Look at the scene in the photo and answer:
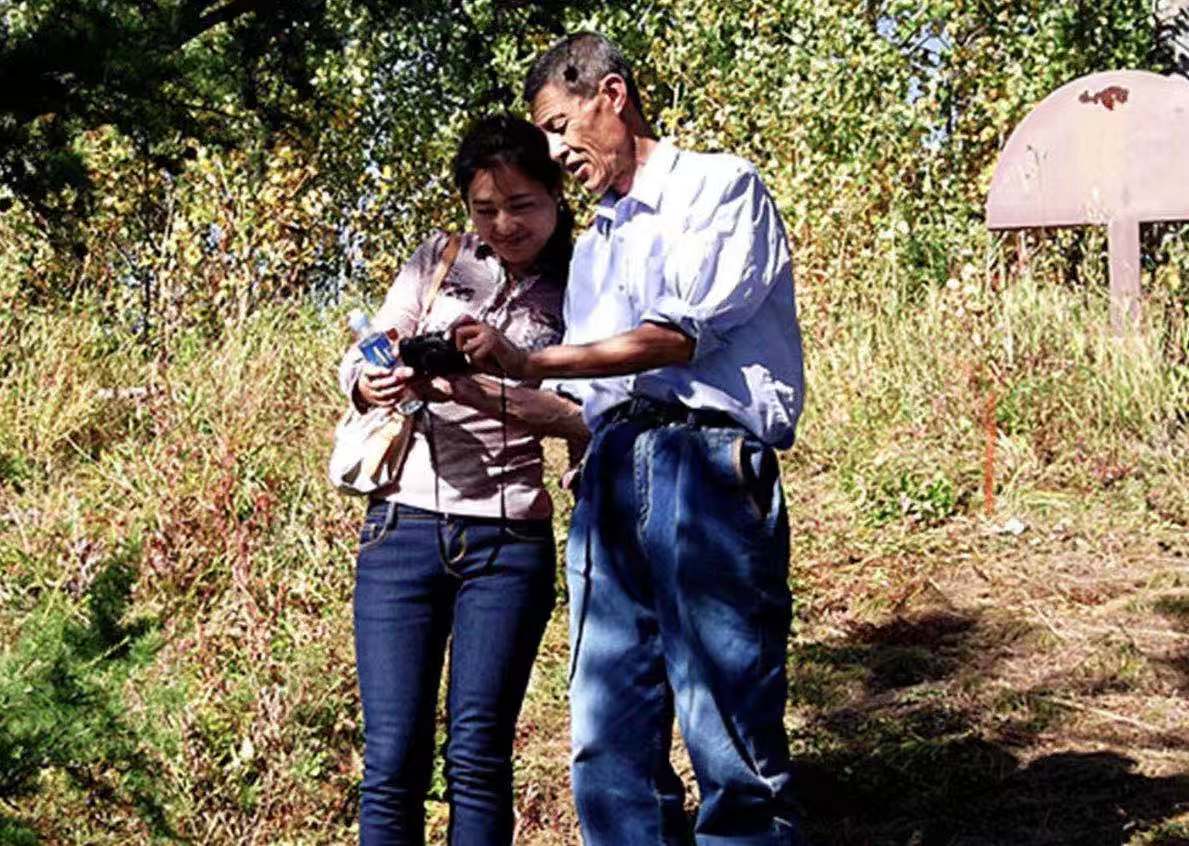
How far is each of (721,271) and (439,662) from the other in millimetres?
891

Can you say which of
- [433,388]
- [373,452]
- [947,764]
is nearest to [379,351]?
[433,388]

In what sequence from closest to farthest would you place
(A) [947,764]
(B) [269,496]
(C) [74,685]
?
(C) [74,685] < (A) [947,764] < (B) [269,496]

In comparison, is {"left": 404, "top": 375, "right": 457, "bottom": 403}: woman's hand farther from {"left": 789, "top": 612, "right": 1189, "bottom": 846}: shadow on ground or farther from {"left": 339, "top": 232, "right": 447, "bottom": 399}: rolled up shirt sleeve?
{"left": 789, "top": 612, "right": 1189, "bottom": 846}: shadow on ground

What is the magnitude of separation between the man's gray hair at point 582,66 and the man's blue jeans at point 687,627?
542mm

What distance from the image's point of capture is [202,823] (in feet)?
13.9

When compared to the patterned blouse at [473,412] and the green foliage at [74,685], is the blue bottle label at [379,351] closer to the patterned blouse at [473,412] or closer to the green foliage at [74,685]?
the patterned blouse at [473,412]

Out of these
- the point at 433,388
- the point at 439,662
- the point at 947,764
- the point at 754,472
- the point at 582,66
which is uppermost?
the point at 582,66

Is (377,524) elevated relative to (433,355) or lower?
lower

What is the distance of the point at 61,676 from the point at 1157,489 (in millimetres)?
5310

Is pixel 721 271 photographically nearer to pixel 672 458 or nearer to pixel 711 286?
pixel 711 286

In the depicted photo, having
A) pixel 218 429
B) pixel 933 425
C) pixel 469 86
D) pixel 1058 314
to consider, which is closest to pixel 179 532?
pixel 218 429

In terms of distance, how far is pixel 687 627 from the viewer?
2.91m

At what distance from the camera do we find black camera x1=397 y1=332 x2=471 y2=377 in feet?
9.64

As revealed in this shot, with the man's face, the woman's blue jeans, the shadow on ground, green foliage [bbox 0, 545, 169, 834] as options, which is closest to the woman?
the woman's blue jeans
